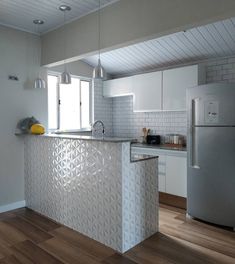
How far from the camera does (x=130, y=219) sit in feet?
8.57

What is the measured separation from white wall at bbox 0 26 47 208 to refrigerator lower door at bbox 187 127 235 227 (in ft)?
8.13

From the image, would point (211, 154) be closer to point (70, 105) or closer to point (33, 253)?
point (33, 253)

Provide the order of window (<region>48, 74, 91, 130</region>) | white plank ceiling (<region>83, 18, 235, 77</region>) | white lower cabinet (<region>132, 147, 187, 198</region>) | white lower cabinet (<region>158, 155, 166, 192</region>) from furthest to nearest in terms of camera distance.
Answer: window (<region>48, 74, 91, 130</region>)
white lower cabinet (<region>158, 155, 166, 192</region>)
white lower cabinet (<region>132, 147, 187, 198</region>)
white plank ceiling (<region>83, 18, 235, 77</region>)

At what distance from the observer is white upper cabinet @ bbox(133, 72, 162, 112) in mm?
4301

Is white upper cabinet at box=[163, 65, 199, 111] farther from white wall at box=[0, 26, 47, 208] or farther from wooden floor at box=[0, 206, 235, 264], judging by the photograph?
white wall at box=[0, 26, 47, 208]

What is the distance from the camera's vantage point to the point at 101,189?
2.69 metres

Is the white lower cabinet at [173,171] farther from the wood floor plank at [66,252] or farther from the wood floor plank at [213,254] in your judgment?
the wood floor plank at [66,252]

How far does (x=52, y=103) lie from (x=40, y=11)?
166cm

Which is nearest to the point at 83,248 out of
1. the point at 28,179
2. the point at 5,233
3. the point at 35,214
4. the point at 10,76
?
the point at 5,233

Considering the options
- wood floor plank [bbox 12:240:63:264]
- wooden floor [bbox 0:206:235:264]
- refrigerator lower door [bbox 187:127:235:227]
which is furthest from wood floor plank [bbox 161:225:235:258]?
wood floor plank [bbox 12:240:63:264]

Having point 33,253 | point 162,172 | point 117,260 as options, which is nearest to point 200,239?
point 117,260

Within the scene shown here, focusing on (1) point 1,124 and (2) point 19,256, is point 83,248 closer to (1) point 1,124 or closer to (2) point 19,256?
(2) point 19,256

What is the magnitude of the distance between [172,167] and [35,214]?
215 cm

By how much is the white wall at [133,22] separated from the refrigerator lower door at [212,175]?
55.0 inches
